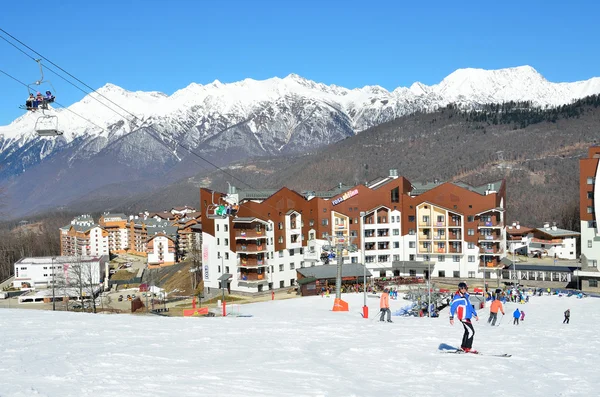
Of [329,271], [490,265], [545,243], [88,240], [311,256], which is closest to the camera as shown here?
[329,271]

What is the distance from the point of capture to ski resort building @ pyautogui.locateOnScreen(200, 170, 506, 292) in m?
59.1

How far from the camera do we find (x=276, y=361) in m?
12.0

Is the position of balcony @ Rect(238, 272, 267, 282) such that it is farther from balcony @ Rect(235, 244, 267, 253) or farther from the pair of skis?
the pair of skis

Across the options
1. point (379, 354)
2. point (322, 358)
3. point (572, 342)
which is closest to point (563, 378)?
point (379, 354)

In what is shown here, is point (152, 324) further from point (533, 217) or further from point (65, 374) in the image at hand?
point (533, 217)

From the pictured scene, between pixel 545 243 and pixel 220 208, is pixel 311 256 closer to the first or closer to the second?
pixel 220 208

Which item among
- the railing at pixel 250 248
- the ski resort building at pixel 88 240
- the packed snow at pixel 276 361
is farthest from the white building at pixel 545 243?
the ski resort building at pixel 88 240

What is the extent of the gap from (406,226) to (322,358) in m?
54.5

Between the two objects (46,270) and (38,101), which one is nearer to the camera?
(38,101)

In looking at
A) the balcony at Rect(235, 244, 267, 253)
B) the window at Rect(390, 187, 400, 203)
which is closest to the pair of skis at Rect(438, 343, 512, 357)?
the balcony at Rect(235, 244, 267, 253)

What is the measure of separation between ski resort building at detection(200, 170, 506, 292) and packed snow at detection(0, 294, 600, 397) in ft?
132

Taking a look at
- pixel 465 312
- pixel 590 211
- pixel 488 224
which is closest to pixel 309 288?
pixel 488 224

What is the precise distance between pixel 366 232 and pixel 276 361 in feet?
178

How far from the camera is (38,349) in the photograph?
502 inches
